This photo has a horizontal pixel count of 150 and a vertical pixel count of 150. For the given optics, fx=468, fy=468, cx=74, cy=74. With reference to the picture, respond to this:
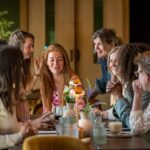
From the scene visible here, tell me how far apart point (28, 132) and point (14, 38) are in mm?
2197

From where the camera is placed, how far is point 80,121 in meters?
2.73

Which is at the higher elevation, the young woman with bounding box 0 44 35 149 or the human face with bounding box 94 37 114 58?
the human face with bounding box 94 37 114 58

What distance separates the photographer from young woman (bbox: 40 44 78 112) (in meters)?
3.89

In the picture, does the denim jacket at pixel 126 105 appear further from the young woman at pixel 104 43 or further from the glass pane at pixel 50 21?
the glass pane at pixel 50 21

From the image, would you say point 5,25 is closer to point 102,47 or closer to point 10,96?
point 102,47

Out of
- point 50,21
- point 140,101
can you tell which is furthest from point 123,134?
point 50,21

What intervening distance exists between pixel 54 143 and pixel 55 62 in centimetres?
180

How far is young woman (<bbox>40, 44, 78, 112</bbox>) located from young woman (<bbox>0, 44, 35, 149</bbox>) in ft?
4.10

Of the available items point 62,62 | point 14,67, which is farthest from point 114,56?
point 14,67

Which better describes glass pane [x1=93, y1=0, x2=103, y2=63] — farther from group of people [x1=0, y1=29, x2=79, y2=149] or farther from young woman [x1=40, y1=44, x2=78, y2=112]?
young woman [x1=40, y1=44, x2=78, y2=112]

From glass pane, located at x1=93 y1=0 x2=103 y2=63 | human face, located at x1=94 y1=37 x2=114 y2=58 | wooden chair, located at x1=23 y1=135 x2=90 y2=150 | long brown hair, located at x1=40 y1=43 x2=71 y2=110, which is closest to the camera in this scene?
wooden chair, located at x1=23 y1=135 x2=90 y2=150

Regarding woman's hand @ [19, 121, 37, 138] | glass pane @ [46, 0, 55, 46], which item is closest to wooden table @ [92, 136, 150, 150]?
woman's hand @ [19, 121, 37, 138]

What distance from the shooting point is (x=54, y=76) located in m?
4.03

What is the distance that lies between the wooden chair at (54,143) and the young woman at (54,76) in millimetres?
1643
